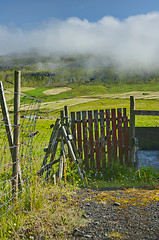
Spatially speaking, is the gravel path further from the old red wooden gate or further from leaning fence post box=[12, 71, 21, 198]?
the old red wooden gate

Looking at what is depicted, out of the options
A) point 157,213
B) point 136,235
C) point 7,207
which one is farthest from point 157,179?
point 7,207

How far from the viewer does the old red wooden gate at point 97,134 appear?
30.8 feet

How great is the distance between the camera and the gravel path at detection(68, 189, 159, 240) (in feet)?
14.9

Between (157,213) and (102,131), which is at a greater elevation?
(102,131)

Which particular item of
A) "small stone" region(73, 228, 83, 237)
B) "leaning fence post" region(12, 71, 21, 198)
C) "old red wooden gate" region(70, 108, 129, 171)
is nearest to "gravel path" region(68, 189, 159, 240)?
"small stone" region(73, 228, 83, 237)

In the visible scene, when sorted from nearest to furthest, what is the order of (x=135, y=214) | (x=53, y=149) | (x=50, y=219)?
(x=50, y=219) < (x=135, y=214) < (x=53, y=149)

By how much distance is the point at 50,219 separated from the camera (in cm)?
494

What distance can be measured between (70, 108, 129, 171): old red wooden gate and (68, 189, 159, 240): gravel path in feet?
8.73

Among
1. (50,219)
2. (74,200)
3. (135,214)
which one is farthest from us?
(74,200)

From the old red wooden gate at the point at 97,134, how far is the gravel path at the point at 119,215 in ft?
8.73

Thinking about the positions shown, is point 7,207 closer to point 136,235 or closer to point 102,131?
point 136,235

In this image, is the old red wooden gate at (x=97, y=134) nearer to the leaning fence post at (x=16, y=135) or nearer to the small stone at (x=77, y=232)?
the leaning fence post at (x=16, y=135)

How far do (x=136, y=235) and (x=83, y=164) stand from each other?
5248 mm

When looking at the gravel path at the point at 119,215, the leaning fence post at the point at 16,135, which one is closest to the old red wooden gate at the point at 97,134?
the gravel path at the point at 119,215
